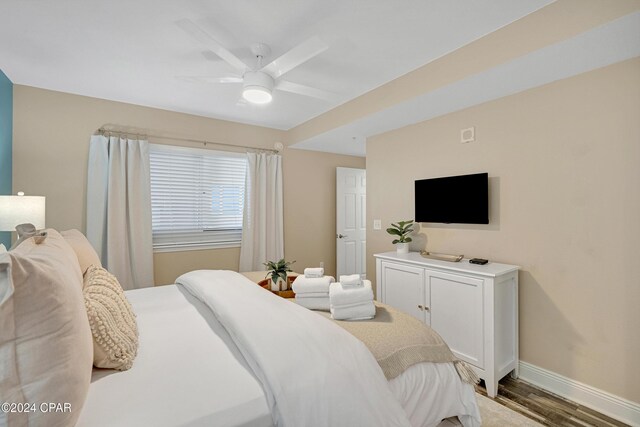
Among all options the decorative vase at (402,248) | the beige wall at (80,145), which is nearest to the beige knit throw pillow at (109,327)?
the beige wall at (80,145)

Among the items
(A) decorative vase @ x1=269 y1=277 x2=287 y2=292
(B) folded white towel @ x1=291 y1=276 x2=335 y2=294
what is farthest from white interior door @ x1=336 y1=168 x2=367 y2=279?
(B) folded white towel @ x1=291 y1=276 x2=335 y2=294

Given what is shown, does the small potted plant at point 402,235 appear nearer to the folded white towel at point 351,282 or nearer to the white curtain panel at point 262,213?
the folded white towel at point 351,282

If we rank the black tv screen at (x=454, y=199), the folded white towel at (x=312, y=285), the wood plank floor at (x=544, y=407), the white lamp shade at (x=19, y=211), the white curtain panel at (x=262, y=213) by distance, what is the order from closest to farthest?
1. the folded white towel at (x=312, y=285)
2. the wood plank floor at (x=544, y=407)
3. the white lamp shade at (x=19, y=211)
4. the black tv screen at (x=454, y=199)
5. the white curtain panel at (x=262, y=213)

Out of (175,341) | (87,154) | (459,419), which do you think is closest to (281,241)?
(87,154)

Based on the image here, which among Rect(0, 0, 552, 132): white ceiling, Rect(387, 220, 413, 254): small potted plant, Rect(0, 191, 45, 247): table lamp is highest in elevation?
Rect(0, 0, 552, 132): white ceiling

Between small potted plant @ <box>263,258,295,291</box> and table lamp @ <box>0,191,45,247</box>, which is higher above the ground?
table lamp @ <box>0,191,45,247</box>

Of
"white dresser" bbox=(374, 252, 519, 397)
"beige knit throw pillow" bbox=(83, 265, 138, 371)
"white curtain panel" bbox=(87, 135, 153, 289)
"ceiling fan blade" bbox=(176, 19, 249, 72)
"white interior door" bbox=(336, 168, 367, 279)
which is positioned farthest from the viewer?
"white interior door" bbox=(336, 168, 367, 279)

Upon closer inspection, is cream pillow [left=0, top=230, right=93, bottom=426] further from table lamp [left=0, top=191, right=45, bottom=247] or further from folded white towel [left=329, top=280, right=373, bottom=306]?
table lamp [left=0, top=191, right=45, bottom=247]

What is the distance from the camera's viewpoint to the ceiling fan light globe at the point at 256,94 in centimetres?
204

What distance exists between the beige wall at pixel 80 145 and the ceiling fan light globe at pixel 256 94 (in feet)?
5.65

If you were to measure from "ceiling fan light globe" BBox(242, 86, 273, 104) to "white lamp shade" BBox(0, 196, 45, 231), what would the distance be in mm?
1687

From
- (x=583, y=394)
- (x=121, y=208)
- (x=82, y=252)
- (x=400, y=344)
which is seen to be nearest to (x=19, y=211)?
(x=82, y=252)

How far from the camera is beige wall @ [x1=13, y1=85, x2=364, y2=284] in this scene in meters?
2.69

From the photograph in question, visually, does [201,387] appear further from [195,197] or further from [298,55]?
[195,197]
